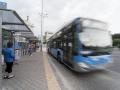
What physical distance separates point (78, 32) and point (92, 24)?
0.98m

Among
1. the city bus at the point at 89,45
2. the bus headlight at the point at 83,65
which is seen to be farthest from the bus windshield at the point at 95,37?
the bus headlight at the point at 83,65

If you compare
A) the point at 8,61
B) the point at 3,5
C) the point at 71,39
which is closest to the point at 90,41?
the point at 71,39

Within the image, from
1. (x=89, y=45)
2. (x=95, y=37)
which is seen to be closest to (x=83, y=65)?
(x=89, y=45)

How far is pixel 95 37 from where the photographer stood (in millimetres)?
11625

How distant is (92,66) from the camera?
11.3 m

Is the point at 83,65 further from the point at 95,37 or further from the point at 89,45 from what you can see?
the point at 95,37

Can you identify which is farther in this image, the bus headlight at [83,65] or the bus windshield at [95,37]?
the bus windshield at [95,37]

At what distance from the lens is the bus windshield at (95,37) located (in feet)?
37.2

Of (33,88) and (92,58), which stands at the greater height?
(92,58)

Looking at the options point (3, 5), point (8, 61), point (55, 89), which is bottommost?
point (55, 89)

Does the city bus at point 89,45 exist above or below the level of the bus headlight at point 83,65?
above

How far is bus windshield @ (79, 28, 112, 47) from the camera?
11.3 m

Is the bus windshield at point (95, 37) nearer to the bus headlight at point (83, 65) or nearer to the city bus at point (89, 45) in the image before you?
the city bus at point (89, 45)

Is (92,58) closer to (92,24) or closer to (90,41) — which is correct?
(90,41)
